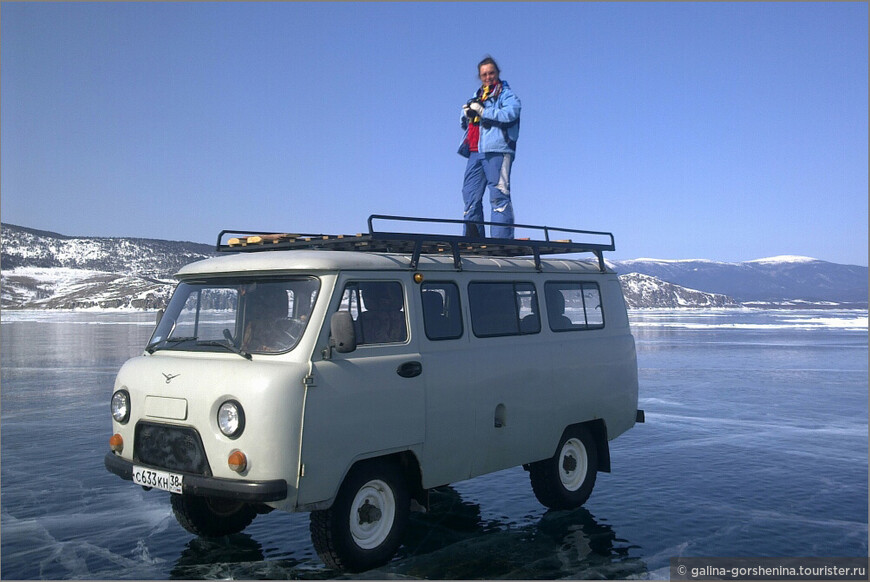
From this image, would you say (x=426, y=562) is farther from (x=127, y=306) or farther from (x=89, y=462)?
(x=127, y=306)

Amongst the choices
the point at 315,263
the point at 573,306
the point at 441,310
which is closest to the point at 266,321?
the point at 315,263

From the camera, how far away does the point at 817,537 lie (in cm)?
740

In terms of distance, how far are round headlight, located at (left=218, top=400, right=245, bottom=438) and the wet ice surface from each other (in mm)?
1380

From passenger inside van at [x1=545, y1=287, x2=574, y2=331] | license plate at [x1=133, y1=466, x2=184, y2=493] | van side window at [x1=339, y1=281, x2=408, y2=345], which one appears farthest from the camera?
passenger inside van at [x1=545, y1=287, x2=574, y2=331]

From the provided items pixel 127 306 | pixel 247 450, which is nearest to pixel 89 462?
pixel 247 450

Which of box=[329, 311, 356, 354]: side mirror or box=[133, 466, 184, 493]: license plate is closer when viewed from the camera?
box=[329, 311, 356, 354]: side mirror

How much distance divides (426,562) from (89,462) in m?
6.20

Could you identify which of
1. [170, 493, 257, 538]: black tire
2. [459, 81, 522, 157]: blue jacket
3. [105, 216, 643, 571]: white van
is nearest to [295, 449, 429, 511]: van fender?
[105, 216, 643, 571]: white van

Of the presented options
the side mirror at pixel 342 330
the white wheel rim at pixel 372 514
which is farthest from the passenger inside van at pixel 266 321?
the white wheel rim at pixel 372 514

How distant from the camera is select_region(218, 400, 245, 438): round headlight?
573 cm

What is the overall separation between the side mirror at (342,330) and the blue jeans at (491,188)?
4787 millimetres

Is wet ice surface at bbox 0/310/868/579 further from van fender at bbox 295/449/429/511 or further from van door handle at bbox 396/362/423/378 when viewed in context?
van door handle at bbox 396/362/423/378

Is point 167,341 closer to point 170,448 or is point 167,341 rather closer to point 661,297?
point 170,448

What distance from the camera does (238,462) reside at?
568 centimetres
